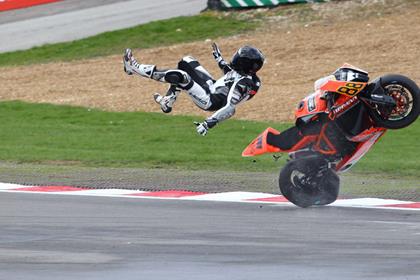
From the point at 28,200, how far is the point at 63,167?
389 cm

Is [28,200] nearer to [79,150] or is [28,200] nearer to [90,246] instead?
[90,246]

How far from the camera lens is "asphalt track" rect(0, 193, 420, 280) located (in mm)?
10141

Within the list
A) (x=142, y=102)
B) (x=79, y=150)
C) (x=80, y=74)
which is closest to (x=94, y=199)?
(x=79, y=150)

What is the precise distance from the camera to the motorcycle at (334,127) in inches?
563

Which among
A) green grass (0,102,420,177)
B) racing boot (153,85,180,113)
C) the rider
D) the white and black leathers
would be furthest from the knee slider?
green grass (0,102,420,177)

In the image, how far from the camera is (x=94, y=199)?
15.1 m

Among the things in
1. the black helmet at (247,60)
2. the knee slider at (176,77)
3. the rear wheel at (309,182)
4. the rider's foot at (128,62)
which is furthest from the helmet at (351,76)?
the rider's foot at (128,62)

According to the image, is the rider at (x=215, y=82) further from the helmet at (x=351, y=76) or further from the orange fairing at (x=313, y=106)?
the helmet at (x=351, y=76)

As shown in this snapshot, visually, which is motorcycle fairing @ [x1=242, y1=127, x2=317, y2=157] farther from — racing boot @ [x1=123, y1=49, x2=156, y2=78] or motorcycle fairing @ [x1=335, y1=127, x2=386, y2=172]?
racing boot @ [x1=123, y1=49, x2=156, y2=78]

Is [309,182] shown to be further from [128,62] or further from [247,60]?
[128,62]

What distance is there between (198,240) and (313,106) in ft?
11.0

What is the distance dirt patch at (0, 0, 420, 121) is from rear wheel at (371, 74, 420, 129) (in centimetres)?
1030

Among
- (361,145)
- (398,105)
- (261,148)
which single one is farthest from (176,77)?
(398,105)

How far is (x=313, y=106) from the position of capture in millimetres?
14578
